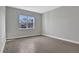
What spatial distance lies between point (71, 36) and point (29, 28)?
3.63 m

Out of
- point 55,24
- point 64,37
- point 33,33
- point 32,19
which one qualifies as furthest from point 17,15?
point 64,37

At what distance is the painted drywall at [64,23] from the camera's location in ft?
13.6

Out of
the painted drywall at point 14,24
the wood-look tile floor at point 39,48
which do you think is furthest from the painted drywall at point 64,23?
the painted drywall at point 14,24

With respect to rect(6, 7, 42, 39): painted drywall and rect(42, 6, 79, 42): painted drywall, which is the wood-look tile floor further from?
rect(6, 7, 42, 39): painted drywall

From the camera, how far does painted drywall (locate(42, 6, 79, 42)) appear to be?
4133mm

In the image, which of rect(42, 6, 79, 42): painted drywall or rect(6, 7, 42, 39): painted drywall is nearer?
rect(42, 6, 79, 42): painted drywall

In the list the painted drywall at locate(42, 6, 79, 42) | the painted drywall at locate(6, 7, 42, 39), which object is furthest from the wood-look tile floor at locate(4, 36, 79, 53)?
the painted drywall at locate(6, 7, 42, 39)

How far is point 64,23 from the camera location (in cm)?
491

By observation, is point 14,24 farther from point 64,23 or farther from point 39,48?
point 64,23

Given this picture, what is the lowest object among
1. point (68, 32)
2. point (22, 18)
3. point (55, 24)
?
point (68, 32)

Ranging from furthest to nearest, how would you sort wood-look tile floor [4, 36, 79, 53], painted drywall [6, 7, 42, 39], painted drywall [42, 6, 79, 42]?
painted drywall [6, 7, 42, 39] < painted drywall [42, 6, 79, 42] < wood-look tile floor [4, 36, 79, 53]

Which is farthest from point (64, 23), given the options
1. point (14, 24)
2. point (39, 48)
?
point (14, 24)

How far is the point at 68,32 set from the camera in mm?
4590
